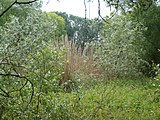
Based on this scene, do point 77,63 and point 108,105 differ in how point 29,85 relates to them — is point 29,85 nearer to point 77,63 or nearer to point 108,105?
point 108,105

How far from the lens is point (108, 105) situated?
582cm

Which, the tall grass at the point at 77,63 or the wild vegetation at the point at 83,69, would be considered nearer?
the wild vegetation at the point at 83,69

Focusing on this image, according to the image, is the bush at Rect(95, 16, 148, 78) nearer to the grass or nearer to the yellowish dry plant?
the yellowish dry plant

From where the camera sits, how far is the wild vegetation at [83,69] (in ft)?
11.3

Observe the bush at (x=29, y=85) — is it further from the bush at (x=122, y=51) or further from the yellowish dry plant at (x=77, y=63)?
the bush at (x=122, y=51)

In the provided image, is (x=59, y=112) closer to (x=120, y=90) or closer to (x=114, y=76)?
(x=120, y=90)

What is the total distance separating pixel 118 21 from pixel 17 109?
8.77 m

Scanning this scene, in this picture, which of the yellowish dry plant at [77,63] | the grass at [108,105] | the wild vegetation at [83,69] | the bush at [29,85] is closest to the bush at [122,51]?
the wild vegetation at [83,69]

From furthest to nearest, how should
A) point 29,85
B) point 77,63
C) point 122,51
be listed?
1. point 122,51
2. point 77,63
3. point 29,85

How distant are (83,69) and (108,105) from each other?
13.8 feet

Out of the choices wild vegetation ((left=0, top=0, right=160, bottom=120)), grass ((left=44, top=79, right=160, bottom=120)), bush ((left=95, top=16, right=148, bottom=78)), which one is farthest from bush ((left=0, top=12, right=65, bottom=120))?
bush ((left=95, top=16, right=148, bottom=78))

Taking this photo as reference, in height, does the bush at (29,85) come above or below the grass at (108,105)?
above

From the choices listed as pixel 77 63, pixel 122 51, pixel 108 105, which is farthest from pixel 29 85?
pixel 122 51

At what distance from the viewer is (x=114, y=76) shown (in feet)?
34.5
